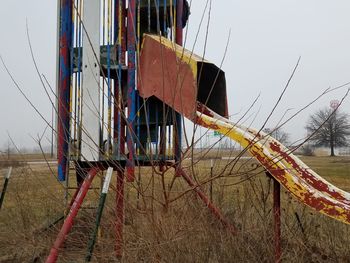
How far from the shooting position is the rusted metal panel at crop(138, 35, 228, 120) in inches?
142

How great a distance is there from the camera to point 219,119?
389cm

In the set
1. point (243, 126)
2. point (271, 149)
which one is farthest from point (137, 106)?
Result: point (271, 149)

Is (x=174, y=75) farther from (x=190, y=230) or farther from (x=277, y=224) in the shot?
(x=277, y=224)

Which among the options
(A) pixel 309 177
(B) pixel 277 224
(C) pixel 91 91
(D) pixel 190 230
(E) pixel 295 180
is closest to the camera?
(D) pixel 190 230

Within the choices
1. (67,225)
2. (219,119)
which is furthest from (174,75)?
(67,225)

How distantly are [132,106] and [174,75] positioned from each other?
0.60m

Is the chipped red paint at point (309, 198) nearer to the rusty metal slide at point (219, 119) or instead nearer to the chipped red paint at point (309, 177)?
the rusty metal slide at point (219, 119)

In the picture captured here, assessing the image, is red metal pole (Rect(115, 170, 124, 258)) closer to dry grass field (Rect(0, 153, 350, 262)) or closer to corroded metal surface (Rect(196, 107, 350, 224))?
dry grass field (Rect(0, 153, 350, 262))

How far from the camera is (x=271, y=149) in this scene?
3811 mm

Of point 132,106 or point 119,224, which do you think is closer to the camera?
point 119,224

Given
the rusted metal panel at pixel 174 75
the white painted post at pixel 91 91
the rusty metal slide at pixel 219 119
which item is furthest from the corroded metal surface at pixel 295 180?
the white painted post at pixel 91 91

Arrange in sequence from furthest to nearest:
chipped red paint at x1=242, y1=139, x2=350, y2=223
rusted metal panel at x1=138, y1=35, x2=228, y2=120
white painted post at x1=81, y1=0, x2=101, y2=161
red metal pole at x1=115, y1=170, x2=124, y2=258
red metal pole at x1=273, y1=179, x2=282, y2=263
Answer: white painted post at x1=81, y1=0, x2=101, y2=161
rusted metal panel at x1=138, y1=35, x2=228, y2=120
red metal pole at x1=273, y1=179, x2=282, y2=263
red metal pole at x1=115, y1=170, x2=124, y2=258
chipped red paint at x1=242, y1=139, x2=350, y2=223

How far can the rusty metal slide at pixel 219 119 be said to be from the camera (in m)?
3.14

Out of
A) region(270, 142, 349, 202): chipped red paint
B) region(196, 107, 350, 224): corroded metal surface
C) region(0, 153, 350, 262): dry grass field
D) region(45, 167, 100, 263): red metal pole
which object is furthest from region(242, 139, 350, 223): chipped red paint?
region(45, 167, 100, 263): red metal pole
